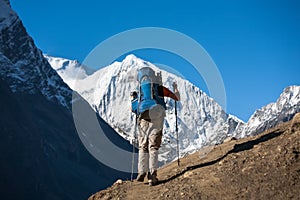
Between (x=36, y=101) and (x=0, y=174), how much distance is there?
261 feet

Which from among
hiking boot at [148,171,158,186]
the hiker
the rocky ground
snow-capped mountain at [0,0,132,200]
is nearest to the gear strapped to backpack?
the hiker

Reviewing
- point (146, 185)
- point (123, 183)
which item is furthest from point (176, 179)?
point (123, 183)

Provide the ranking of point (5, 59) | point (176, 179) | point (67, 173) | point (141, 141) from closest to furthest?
1. point (176, 179)
2. point (141, 141)
3. point (67, 173)
4. point (5, 59)

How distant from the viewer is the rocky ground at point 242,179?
29.4ft

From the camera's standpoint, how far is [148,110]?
11672 millimetres

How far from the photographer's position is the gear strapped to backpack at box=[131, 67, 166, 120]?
1169 centimetres

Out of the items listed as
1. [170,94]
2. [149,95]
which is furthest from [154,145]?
[170,94]

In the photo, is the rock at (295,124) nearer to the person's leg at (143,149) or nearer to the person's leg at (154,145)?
the person's leg at (154,145)

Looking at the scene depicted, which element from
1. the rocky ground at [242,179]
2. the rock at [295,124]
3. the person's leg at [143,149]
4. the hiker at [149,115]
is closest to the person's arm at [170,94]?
the hiker at [149,115]

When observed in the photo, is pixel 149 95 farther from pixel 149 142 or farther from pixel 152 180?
pixel 152 180

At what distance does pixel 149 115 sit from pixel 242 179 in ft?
10.5

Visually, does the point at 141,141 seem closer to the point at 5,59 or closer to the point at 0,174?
the point at 0,174

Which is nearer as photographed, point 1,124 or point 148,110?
point 148,110

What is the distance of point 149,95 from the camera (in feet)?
38.8
